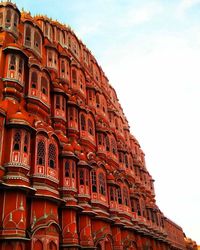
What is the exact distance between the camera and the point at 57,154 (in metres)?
20.9

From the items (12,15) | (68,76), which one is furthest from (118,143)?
(12,15)

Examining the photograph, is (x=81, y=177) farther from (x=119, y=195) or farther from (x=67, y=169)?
(x=119, y=195)

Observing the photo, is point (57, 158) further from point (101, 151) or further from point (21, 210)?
point (101, 151)

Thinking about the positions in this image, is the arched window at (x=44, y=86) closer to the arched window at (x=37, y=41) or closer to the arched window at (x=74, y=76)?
the arched window at (x=37, y=41)

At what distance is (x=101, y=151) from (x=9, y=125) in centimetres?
1366

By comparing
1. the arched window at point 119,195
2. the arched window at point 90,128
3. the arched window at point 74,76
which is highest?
the arched window at point 74,76

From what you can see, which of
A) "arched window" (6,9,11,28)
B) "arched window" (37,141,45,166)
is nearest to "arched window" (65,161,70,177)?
"arched window" (37,141,45,166)

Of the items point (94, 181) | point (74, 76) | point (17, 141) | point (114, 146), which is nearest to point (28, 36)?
point (74, 76)

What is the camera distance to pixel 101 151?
29.5m

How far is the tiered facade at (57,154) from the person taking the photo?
55.0ft

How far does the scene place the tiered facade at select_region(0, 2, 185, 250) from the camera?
1675 cm

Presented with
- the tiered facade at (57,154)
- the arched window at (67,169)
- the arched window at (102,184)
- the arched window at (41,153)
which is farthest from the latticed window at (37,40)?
the arched window at (102,184)

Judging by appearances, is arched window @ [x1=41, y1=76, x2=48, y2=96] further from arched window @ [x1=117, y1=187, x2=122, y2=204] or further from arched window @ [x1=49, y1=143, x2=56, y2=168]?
arched window @ [x1=117, y1=187, x2=122, y2=204]

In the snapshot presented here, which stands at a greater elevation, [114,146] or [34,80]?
[34,80]
